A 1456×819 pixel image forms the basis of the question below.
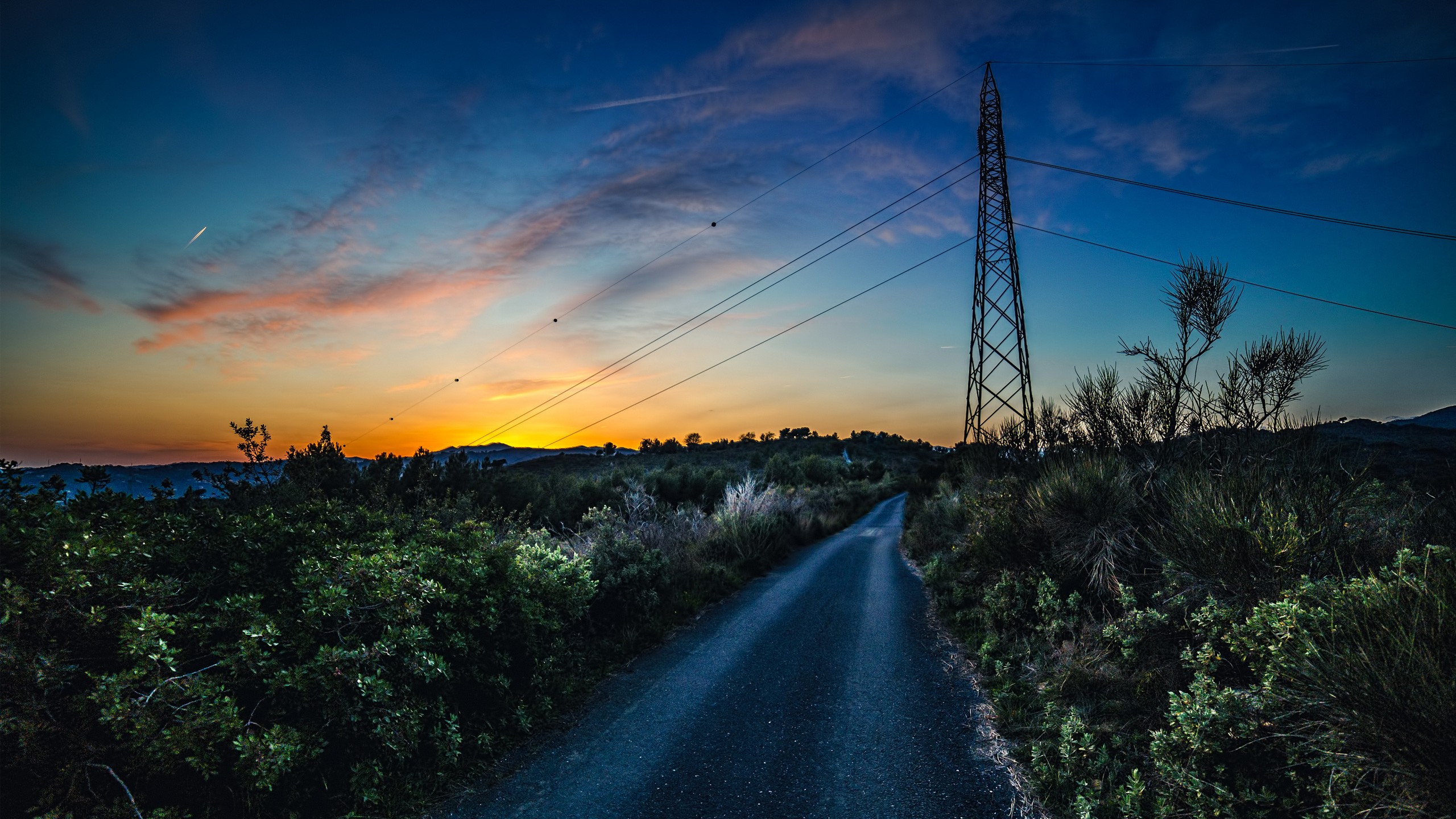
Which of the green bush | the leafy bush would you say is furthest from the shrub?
the leafy bush

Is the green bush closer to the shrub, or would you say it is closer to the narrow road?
the shrub

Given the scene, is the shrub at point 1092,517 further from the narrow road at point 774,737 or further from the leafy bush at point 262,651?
the leafy bush at point 262,651

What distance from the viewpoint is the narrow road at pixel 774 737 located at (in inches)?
160

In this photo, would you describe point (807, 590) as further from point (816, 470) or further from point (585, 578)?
point (816, 470)

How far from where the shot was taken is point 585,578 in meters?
6.98

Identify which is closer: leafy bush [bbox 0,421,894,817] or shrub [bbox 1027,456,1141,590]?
leafy bush [bbox 0,421,894,817]

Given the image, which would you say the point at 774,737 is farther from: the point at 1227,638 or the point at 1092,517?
the point at 1092,517

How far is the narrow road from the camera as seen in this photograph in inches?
160

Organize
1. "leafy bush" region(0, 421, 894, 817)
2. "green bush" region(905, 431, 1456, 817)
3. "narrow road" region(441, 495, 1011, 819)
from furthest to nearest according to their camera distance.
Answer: "narrow road" region(441, 495, 1011, 819) → "leafy bush" region(0, 421, 894, 817) → "green bush" region(905, 431, 1456, 817)

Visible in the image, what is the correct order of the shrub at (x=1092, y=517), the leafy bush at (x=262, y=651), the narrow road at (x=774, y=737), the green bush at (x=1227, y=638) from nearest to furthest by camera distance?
1. the green bush at (x=1227, y=638)
2. the leafy bush at (x=262, y=651)
3. the narrow road at (x=774, y=737)
4. the shrub at (x=1092, y=517)

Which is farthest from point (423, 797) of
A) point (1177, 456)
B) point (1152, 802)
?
point (1177, 456)

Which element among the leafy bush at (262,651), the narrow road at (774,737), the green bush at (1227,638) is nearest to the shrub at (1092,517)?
the green bush at (1227,638)

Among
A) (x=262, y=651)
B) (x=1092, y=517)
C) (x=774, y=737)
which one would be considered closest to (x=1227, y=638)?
(x=1092, y=517)

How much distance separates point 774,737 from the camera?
16.6 ft
